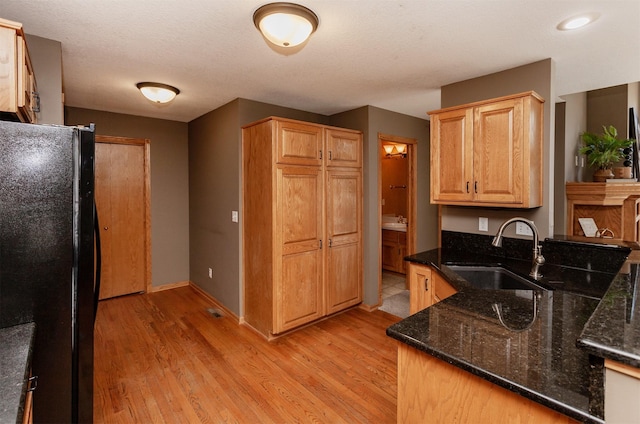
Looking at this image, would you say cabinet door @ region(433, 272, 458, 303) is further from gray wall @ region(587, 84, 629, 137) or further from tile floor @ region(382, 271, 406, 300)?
gray wall @ region(587, 84, 629, 137)

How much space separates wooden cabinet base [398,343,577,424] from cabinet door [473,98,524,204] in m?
1.70

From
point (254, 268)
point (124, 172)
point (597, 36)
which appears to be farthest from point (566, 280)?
point (124, 172)

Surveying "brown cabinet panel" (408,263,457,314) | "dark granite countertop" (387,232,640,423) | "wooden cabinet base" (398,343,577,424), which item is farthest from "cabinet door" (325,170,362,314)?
"wooden cabinet base" (398,343,577,424)

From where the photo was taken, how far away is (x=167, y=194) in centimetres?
467

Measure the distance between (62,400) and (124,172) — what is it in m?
3.43

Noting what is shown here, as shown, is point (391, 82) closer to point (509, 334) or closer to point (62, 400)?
point (509, 334)

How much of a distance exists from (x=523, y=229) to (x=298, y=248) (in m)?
1.99

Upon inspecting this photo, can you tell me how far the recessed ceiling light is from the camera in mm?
1861

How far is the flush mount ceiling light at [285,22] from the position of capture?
1763 millimetres

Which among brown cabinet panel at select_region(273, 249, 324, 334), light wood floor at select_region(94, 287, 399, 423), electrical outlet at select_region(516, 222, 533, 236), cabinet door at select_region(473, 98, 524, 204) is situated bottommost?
light wood floor at select_region(94, 287, 399, 423)

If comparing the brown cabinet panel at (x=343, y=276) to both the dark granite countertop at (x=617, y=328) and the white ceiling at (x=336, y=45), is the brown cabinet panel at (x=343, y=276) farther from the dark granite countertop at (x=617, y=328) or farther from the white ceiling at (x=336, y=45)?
the dark granite countertop at (x=617, y=328)

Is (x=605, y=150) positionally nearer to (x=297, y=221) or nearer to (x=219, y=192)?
(x=297, y=221)

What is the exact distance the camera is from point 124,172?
14.2ft

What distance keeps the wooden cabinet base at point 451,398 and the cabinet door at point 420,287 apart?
1369mm
